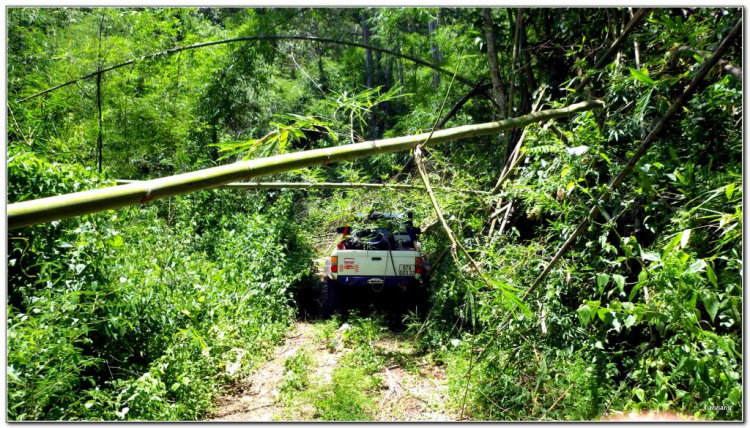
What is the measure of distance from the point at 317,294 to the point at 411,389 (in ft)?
10.4

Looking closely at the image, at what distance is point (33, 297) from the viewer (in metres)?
2.46

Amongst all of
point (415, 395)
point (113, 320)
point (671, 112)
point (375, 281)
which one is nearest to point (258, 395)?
point (415, 395)

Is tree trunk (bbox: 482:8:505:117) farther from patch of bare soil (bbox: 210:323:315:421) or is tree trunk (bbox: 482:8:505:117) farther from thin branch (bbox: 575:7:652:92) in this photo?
patch of bare soil (bbox: 210:323:315:421)

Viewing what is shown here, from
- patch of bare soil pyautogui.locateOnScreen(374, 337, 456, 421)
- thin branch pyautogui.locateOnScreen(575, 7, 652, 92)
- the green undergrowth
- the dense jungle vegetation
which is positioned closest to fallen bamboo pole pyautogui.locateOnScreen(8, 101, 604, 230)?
the dense jungle vegetation

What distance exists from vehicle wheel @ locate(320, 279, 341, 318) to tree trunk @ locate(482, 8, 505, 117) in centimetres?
291

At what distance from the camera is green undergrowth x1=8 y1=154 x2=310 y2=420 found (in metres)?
2.23

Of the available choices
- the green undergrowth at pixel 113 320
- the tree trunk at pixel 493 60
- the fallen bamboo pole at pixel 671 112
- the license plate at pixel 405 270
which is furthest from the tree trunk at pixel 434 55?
the fallen bamboo pole at pixel 671 112

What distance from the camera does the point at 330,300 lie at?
644 cm

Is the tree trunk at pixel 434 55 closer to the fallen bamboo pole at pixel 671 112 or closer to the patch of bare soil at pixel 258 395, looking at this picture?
the patch of bare soil at pixel 258 395

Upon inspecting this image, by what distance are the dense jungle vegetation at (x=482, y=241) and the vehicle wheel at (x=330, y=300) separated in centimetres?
41

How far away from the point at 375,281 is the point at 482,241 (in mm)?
2047

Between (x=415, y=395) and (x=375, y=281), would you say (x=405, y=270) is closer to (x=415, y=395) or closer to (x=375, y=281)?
(x=375, y=281)

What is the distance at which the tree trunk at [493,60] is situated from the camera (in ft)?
13.5

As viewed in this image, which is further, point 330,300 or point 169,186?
point 330,300
